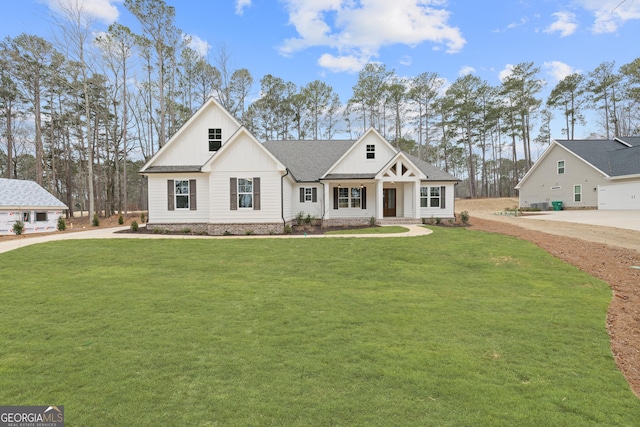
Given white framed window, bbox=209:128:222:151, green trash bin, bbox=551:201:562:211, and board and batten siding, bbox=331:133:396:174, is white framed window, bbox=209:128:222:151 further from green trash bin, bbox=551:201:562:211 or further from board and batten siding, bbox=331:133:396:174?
green trash bin, bbox=551:201:562:211

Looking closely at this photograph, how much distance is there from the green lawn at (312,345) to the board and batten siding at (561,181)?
2555cm

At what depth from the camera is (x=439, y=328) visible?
5270mm

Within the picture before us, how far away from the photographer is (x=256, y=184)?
16.8m

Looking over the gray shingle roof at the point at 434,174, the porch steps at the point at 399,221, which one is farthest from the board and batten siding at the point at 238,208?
the gray shingle roof at the point at 434,174

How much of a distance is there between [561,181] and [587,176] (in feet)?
8.70

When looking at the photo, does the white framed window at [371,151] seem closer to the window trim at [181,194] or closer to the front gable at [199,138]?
the front gable at [199,138]

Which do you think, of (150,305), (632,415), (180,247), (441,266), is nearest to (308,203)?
(180,247)

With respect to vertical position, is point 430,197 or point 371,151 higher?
point 371,151

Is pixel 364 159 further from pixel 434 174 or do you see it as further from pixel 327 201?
pixel 434 174

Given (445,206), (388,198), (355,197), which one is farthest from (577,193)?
(355,197)

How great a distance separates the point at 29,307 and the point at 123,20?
2915 cm

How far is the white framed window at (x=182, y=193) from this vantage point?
57.9 ft

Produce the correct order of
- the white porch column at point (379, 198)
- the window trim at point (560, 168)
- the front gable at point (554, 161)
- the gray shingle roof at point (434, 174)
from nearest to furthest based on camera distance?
the white porch column at point (379, 198) → the gray shingle roof at point (434, 174) → the front gable at point (554, 161) → the window trim at point (560, 168)

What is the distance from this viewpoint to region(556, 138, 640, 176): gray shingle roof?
26078 millimetres
